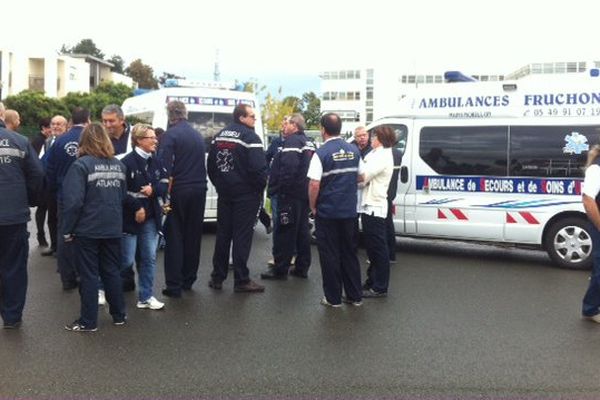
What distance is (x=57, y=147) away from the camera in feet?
22.3

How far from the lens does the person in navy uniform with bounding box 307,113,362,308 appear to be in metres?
6.28

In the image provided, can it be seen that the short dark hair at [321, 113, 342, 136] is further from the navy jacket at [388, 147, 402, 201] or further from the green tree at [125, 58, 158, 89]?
the green tree at [125, 58, 158, 89]

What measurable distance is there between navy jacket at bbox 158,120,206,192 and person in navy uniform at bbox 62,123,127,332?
100 cm

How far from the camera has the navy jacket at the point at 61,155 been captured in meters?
6.77

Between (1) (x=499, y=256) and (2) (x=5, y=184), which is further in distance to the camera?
(1) (x=499, y=256)

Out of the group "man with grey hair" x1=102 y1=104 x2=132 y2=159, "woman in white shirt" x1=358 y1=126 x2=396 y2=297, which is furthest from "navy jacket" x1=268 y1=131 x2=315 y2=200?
"man with grey hair" x1=102 y1=104 x2=132 y2=159

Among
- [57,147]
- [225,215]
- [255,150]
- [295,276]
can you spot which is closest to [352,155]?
[255,150]

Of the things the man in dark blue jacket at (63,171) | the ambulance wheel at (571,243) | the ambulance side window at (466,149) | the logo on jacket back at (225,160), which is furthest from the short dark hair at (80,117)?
the ambulance wheel at (571,243)

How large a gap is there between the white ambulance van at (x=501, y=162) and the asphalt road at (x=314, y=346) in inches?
48.7

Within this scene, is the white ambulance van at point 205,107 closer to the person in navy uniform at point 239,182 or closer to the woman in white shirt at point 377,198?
the person in navy uniform at point 239,182

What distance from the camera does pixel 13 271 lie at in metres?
5.44

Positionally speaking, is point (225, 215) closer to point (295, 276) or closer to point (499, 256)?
point (295, 276)

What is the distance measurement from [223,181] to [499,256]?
4.79 meters

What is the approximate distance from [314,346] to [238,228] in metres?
2.08
